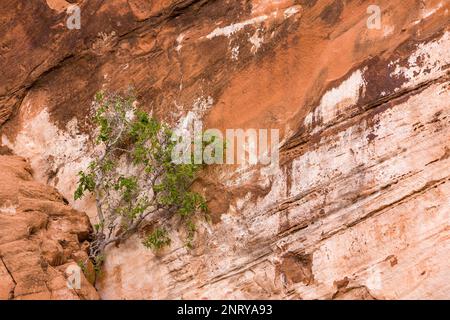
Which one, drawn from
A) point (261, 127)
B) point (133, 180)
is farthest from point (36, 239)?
point (261, 127)

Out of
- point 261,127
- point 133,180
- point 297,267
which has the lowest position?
point 297,267

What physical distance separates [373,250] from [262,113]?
196cm

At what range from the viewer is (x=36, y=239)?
385 inches

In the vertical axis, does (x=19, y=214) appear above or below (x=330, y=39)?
below

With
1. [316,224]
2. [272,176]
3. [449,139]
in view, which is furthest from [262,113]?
[449,139]

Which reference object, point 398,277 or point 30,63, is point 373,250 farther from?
point 30,63

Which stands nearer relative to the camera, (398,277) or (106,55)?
(398,277)

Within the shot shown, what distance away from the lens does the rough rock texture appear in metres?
9.41

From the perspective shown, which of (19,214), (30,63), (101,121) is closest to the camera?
(19,214)

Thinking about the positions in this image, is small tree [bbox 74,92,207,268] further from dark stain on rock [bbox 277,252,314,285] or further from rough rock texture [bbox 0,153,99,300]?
dark stain on rock [bbox 277,252,314,285]

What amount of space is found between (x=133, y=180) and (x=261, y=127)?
1.49 m

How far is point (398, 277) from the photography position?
30.1 feet

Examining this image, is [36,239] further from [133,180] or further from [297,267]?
[297,267]

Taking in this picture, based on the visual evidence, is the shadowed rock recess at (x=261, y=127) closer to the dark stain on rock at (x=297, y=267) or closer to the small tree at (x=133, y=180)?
the dark stain on rock at (x=297, y=267)
